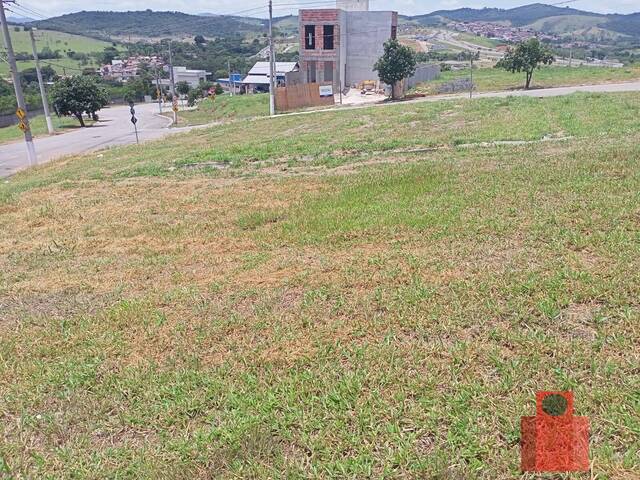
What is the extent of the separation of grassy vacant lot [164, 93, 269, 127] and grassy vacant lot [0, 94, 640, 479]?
115 ft

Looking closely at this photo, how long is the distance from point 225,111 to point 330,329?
46.0 metres

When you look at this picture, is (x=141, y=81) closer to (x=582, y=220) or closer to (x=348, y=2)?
(x=348, y=2)

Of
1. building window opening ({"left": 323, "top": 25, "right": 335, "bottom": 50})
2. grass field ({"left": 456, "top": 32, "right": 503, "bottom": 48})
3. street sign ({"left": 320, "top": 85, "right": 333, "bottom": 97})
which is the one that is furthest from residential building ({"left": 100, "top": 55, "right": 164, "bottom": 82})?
grass field ({"left": 456, "top": 32, "right": 503, "bottom": 48})

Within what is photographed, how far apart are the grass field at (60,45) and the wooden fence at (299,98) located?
275ft

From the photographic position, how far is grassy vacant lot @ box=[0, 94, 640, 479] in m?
2.63

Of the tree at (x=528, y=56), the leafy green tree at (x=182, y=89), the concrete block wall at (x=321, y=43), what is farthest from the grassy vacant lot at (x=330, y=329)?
the leafy green tree at (x=182, y=89)

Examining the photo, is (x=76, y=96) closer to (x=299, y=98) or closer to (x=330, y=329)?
(x=299, y=98)

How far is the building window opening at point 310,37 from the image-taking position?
45.6m

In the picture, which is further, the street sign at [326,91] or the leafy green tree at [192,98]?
the leafy green tree at [192,98]

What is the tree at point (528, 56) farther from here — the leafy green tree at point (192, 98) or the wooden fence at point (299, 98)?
the leafy green tree at point (192, 98)

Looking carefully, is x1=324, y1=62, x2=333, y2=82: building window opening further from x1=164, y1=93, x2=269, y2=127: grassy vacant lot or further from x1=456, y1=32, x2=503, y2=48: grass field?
x1=456, y1=32, x2=503, y2=48: grass field

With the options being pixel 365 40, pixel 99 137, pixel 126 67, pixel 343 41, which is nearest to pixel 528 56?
pixel 343 41

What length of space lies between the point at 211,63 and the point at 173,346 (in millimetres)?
134998

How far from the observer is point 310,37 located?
150 ft
